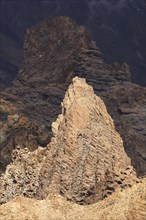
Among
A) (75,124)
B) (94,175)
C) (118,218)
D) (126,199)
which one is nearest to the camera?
(118,218)

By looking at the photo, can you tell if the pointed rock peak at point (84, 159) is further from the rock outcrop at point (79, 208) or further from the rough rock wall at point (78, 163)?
the rock outcrop at point (79, 208)

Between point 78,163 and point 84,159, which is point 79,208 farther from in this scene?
point 84,159

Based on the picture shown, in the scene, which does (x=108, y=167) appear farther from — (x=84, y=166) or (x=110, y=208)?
(x=110, y=208)

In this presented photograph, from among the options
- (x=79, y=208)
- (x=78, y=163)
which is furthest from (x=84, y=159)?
(x=79, y=208)

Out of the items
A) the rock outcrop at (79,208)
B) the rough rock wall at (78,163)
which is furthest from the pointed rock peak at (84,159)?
the rock outcrop at (79,208)

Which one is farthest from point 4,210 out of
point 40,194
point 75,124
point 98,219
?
point 75,124
